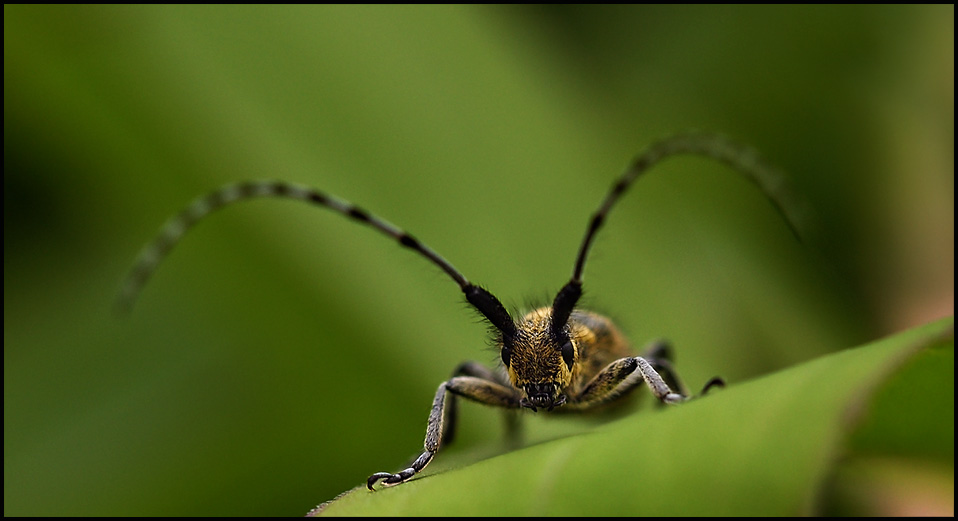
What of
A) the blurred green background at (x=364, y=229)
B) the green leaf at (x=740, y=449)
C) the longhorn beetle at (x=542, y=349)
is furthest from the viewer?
the blurred green background at (x=364, y=229)

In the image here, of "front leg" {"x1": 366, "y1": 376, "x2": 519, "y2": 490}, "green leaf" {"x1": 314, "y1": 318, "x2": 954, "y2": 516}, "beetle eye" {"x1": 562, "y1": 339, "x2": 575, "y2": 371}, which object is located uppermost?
"beetle eye" {"x1": 562, "y1": 339, "x2": 575, "y2": 371}

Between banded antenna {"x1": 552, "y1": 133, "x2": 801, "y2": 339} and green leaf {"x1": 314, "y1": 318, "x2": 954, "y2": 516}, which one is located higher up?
banded antenna {"x1": 552, "y1": 133, "x2": 801, "y2": 339}

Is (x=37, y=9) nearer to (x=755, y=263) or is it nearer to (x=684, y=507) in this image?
(x=755, y=263)

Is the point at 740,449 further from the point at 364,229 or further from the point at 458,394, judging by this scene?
the point at 364,229

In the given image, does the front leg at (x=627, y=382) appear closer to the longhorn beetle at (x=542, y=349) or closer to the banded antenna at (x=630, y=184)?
the longhorn beetle at (x=542, y=349)

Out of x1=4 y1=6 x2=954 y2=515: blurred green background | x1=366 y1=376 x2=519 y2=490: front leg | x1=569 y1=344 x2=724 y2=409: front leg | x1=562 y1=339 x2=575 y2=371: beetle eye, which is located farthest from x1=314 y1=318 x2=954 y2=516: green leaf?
x1=4 y1=6 x2=954 y2=515: blurred green background

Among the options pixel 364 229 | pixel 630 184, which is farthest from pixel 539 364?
pixel 364 229

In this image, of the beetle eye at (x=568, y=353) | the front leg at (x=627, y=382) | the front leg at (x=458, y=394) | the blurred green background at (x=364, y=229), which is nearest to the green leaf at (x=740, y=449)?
the front leg at (x=458, y=394)

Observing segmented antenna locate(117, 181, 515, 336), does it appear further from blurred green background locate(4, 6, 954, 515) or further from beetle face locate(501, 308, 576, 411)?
blurred green background locate(4, 6, 954, 515)

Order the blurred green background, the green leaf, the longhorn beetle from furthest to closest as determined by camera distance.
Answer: the blurred green background, the longhorn beetle, the green leaf
